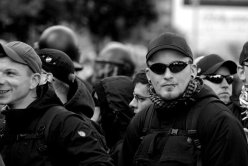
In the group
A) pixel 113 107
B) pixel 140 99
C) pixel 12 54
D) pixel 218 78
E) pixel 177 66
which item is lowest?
pixel 113 107

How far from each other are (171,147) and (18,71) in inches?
49.6

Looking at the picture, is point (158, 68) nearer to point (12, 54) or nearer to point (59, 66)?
point (12, 54)

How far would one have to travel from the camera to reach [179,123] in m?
5.00

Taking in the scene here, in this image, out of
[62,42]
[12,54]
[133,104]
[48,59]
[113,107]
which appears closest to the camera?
[12,54]

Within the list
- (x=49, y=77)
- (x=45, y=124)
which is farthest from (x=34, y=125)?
(x=49, y=77)

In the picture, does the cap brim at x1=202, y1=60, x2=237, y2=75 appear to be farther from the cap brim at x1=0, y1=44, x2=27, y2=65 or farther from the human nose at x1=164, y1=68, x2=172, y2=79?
the cap brim at x1=0, y1=44, x2=27, y2=65

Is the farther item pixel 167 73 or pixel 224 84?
pixel 224 84

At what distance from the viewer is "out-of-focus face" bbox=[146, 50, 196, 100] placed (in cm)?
515

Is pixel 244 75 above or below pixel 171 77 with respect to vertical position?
below

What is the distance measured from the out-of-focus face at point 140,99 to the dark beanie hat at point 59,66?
837 mm

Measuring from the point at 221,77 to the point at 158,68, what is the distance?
229cm

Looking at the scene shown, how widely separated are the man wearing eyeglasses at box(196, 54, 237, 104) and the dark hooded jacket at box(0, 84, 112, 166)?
8.53ft

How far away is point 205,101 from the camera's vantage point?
5.04 meters

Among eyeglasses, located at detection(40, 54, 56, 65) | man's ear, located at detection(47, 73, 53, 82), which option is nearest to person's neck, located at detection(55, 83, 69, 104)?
eyeglasses, located at detection(40, 54, 56, 65)
